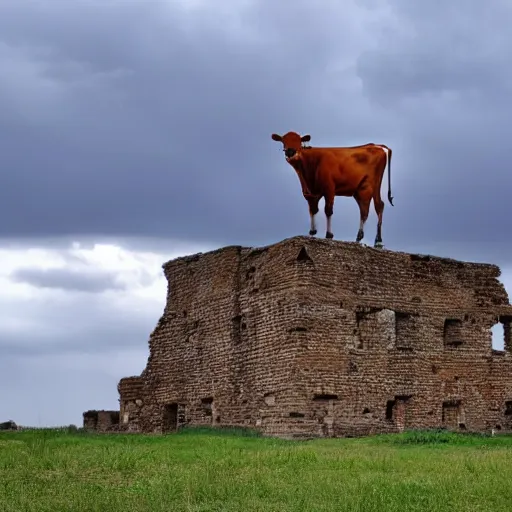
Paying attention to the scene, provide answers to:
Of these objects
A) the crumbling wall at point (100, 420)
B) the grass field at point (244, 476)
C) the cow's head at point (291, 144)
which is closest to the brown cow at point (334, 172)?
the cow's head at point (291, 144)

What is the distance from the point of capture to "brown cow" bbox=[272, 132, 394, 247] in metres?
25.8

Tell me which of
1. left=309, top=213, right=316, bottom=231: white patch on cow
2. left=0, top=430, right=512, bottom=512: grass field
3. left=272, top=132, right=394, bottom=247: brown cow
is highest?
left=272, top=132, right=394, bottom=247: brown cow

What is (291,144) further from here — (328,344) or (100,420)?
(100,420)

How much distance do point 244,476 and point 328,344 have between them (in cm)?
907

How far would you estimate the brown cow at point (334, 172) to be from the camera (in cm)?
2583

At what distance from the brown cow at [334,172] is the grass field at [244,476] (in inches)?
278

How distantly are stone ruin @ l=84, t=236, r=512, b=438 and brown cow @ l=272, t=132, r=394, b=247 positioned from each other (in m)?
1.60

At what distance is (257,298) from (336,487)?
1127 centimetres

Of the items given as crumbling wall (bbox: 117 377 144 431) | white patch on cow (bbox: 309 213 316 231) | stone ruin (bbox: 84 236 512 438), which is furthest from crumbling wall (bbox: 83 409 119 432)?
white patch on cow (bbox: 309 213 316 231)

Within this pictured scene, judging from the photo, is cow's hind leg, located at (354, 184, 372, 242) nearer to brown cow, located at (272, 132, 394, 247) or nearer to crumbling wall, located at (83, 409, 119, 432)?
brown cow, located at (272, 132, 394, 247)

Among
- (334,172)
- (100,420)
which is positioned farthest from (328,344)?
→ (100,420)

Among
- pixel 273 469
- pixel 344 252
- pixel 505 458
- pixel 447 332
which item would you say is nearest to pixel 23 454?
pixel 273 469

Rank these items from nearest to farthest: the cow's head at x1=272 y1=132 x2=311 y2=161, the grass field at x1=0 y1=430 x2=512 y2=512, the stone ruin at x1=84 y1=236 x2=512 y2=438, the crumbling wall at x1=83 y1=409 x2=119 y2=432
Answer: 1. the grass field at x1=0 y1=430 x2=512 y2=512
2. the stone ruin at x1=84 y1=236 x2=512 y2=438
3. the cow's head at x1=272 y1=132 x2=311 y2=161
4. the crumbling wall at x1=83 y1=409 x2=119 y2=432

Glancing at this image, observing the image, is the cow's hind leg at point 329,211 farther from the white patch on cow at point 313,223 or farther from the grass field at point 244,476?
the grass field at point 244,476
